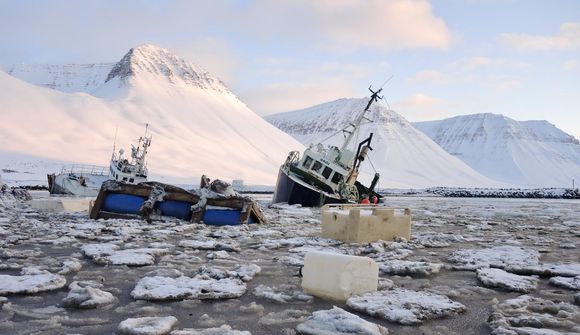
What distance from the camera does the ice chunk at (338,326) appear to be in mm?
2809

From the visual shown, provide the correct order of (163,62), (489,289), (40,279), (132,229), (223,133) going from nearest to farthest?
(40,279), (489,289), (132,229), (223,133), (163,62)

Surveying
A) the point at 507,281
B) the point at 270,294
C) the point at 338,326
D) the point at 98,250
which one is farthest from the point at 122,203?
the point at 338,326

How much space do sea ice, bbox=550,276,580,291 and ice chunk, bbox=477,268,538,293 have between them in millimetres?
161

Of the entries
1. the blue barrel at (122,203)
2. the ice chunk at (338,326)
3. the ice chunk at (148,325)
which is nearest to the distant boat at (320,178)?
the blue barrel at (122,203)

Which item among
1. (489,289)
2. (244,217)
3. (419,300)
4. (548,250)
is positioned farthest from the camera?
(244,217)

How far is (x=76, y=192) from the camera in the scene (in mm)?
29125

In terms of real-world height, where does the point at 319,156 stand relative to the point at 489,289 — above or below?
above

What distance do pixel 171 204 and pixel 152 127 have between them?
108818mm

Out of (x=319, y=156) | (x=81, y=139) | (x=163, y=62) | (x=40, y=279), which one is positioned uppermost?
(x=163, y=62)

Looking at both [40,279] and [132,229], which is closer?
[40,279]

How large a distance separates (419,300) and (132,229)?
5.35 metres

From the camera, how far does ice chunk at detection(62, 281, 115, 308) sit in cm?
331

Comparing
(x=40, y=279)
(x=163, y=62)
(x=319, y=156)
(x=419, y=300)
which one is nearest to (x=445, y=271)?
(x=419, y=300)

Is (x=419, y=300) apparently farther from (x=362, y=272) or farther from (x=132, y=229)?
(x=132, y=229)
